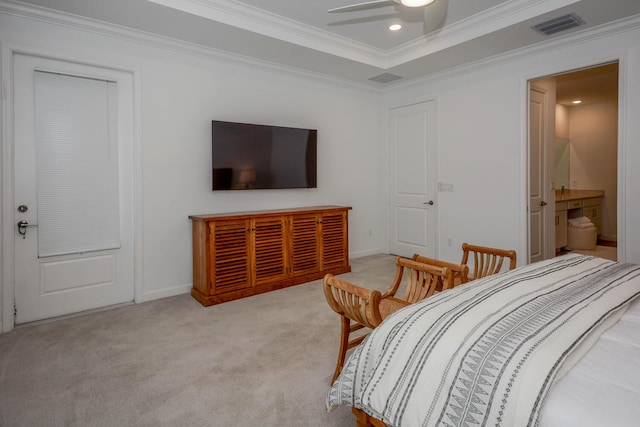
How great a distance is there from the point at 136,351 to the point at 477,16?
13.5 feet

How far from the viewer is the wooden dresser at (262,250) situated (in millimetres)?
3564

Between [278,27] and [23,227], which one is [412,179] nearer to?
[278,27]

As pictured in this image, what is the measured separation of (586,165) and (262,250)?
653cm

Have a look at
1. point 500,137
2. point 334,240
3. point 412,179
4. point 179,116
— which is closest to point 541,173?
point 500,137

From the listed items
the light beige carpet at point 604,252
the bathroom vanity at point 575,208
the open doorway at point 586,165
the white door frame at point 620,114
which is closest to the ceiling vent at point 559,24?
the white door frame at point 620,114

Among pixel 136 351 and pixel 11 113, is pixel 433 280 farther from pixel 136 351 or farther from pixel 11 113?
pixel 11 113

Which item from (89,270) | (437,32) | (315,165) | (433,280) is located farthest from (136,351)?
(437,32)

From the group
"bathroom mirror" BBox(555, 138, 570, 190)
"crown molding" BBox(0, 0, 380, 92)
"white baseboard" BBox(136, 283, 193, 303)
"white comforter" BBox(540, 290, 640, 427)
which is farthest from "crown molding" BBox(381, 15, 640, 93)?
"white baseboard" BBox(136, 283, 193, 303)

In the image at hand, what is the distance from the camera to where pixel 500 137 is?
4.27 metres

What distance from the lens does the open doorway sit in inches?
224

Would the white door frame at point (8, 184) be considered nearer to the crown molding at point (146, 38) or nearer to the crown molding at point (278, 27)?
the crown molding at point (146, 38)

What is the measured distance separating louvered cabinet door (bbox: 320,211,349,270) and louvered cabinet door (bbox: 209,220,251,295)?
1012 millimetres

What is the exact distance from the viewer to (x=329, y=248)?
14.7 feet

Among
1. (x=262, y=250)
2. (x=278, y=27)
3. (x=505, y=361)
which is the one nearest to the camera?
(x=505, y=361)
